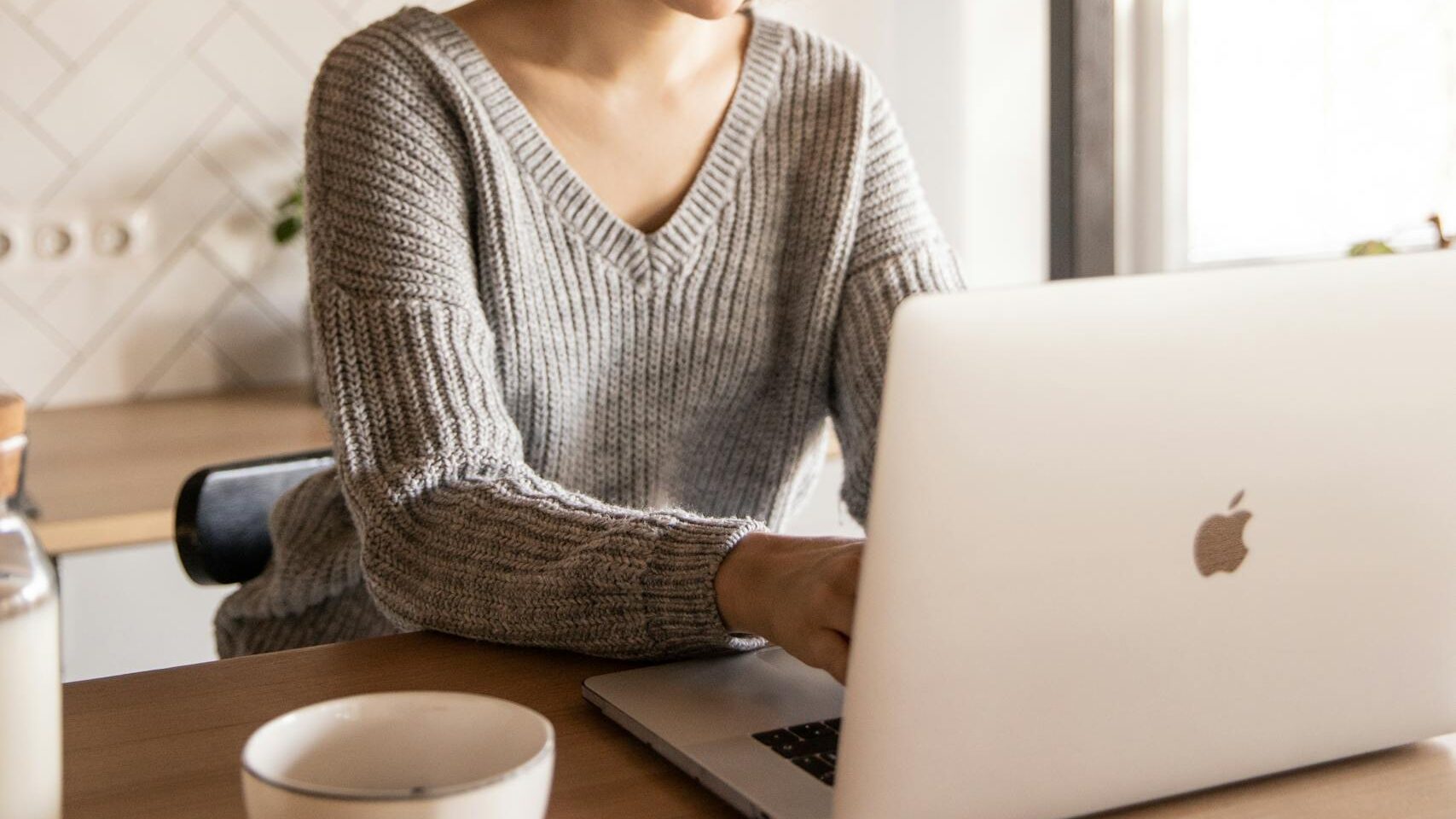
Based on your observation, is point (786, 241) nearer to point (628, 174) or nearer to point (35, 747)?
point (628, 174)

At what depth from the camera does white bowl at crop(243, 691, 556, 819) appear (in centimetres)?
47

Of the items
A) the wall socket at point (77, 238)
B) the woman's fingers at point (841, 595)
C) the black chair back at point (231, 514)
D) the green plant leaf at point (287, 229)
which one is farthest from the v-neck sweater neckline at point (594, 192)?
the wall socket at point (77, 238)

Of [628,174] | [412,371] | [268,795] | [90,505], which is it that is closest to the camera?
[268,795]

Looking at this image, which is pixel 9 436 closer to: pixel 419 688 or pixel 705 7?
pixel 419 688

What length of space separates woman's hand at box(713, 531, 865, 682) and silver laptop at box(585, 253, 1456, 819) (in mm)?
48

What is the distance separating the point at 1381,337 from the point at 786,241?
2.07 feet

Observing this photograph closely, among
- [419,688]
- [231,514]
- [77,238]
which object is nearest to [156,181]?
[77,238]

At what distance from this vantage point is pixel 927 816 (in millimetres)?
541

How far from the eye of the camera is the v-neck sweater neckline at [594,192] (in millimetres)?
1052

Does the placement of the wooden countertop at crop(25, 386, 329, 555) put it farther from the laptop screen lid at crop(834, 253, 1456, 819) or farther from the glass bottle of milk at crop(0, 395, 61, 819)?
the laptop screen lid at crop(834, 253, 1456, 819)

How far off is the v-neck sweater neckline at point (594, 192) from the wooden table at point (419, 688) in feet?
1.19

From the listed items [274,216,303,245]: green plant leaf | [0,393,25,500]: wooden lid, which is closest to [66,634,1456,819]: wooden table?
[0,393,25,500]: wooden lid

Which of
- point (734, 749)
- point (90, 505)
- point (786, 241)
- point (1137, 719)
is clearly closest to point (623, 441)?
point (786, 241)

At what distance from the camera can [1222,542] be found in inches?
22.1
